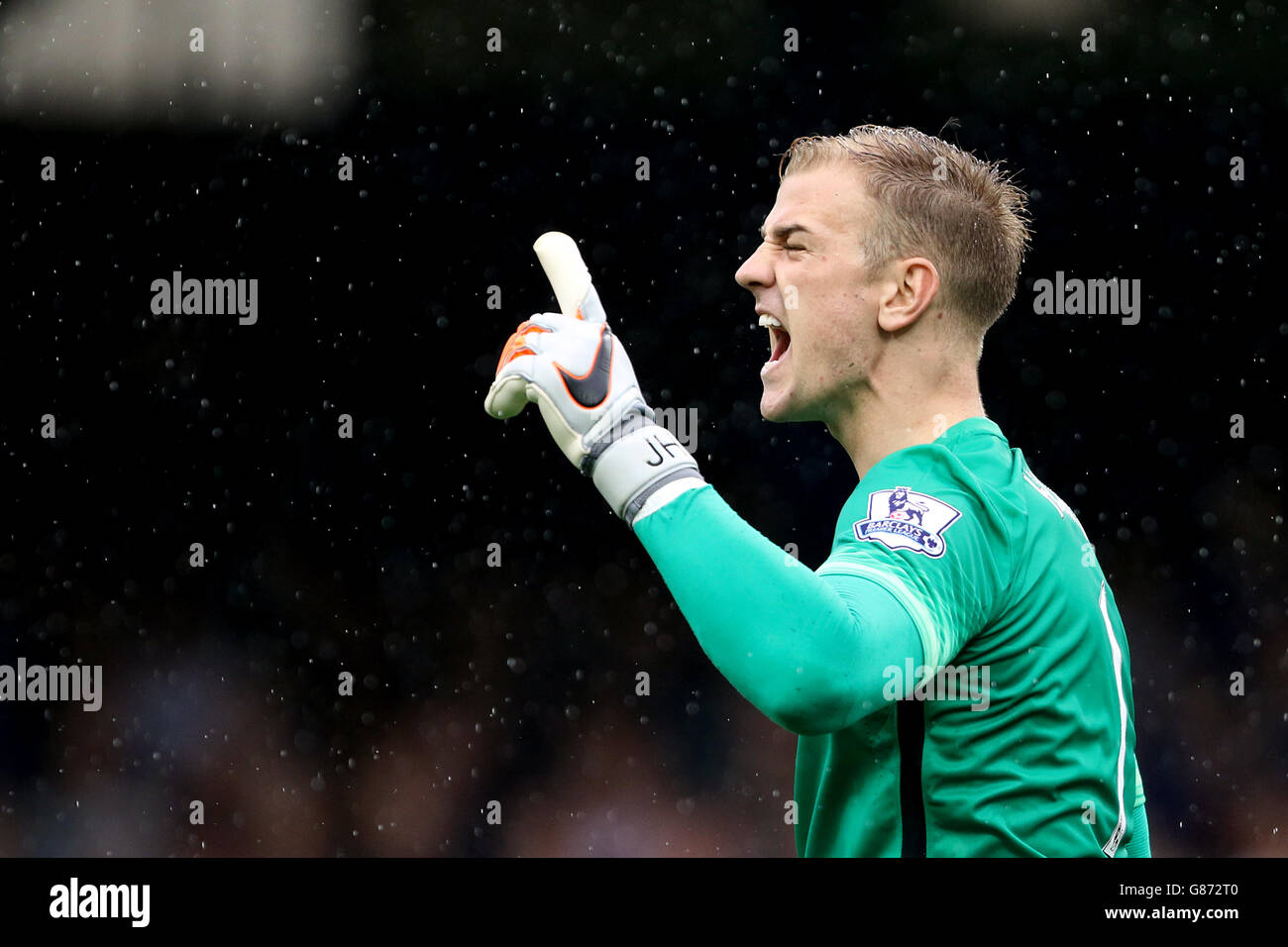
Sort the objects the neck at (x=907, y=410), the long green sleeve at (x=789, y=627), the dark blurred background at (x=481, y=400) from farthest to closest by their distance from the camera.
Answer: the dark blurred background at (x=481, y=400), the neck at (x=907, y=410), the long green sleeve at (x=789, y=627)

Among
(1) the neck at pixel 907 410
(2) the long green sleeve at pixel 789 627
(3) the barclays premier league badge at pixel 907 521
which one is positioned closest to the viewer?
(2) the long green sleeve at pixel 789 627

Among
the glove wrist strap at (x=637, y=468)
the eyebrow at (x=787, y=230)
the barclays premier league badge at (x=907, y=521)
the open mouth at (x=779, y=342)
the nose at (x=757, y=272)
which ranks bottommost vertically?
the barclays premier league badge at (x=907, y=521)

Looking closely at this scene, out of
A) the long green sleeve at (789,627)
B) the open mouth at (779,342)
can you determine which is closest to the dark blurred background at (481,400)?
the open mouth at (779,342)

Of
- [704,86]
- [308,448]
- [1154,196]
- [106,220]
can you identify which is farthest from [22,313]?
[1154,196]

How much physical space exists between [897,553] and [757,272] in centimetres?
61

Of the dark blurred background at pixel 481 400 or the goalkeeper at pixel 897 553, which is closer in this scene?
the goalkeeper at pixel 897 553

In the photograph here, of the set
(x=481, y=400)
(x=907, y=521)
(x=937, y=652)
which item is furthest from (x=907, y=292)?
(x=481, y=400)

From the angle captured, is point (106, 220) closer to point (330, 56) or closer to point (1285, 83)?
point (330, 56)

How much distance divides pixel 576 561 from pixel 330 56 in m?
2.71

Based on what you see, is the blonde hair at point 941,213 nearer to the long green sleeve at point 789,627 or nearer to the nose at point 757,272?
the nose at point 757,272

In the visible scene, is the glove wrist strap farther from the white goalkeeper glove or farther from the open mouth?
Result: the open mouth

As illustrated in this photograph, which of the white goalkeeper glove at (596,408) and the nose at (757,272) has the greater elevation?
the nose at (757,272)

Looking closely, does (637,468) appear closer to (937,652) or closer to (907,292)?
(937,652)

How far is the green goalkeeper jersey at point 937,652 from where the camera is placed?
4.34 ft
